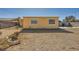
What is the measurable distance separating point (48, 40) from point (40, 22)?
45 cm

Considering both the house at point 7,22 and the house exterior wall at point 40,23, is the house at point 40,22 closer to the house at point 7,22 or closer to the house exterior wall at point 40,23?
the house exterior wall at point 40,23

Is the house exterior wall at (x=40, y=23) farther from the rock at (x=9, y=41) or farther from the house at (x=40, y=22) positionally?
the rock at (x=9, y=41)

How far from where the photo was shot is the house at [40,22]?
498 cm

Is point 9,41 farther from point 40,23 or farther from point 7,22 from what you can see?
point 40,23

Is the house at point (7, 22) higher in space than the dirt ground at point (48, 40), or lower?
higher

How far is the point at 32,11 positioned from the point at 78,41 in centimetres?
121

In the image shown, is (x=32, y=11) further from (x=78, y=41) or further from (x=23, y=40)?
(x=78, y=41)

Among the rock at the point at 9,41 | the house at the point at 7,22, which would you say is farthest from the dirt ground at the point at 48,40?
the house at the point at 7,22

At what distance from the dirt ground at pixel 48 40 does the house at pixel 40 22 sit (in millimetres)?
113

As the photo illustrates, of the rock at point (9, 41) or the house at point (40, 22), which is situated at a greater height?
the house at point (40, 22)

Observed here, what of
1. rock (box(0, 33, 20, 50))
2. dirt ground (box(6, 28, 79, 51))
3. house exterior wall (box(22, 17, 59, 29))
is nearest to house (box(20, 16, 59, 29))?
house exterior wall (box(22, 17, 59, 29))

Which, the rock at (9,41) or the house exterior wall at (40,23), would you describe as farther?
the house exterior wall at (40,23)
